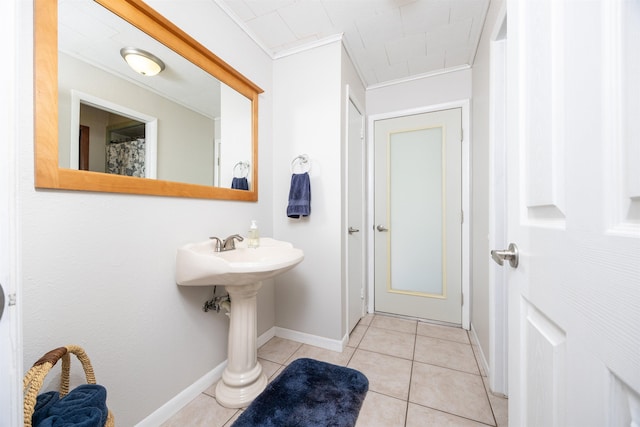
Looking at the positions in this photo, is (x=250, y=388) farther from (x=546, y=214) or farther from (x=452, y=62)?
(x=452, y=62)

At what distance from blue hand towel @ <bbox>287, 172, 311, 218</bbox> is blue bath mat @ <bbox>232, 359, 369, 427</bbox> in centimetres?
104

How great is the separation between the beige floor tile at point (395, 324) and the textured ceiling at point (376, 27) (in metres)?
2.36

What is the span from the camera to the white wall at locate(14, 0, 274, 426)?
0.80 metres

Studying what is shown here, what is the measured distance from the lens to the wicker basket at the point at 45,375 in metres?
0.62

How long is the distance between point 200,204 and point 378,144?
1796 mm

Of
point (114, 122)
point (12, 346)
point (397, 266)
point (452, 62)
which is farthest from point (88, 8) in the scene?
point (397, 266)

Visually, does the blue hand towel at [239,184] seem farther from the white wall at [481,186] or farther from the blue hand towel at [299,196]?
the white wall at [481,186]

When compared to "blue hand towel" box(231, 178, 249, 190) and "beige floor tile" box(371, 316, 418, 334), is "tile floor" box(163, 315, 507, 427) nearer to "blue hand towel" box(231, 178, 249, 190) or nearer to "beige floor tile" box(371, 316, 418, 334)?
"beige floor tile" box(371, 316, 418, 334)

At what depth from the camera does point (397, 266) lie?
243 cm

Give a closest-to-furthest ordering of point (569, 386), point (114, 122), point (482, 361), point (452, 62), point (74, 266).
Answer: point (569, 386), point (74, 266), point (114, 122), point (482, 361), point (452, 62)

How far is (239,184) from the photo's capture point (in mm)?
1690

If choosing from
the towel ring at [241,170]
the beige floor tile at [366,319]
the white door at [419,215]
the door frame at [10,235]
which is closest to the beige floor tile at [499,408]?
the white door at [419,215]

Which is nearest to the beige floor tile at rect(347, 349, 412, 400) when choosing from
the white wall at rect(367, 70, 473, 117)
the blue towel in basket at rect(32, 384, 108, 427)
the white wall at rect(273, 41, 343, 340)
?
the white wall at rect(273, 41, 343, 340)

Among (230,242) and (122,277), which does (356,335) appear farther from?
(122,277)
